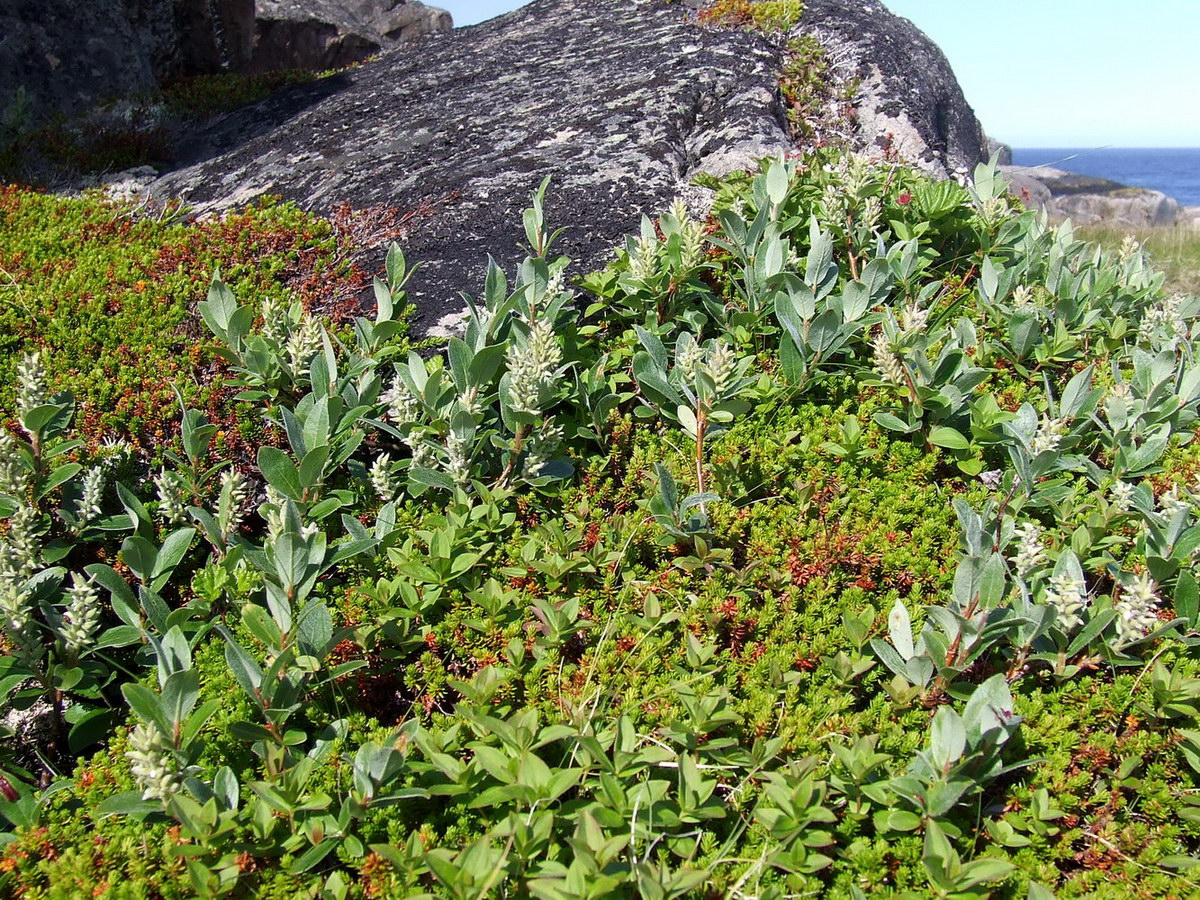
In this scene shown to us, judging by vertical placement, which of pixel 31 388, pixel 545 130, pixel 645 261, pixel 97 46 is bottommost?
pixel 31 388

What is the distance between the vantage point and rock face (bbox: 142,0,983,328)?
5.54 m

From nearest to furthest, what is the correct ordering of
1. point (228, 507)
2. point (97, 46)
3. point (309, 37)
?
1. point (228, 507)
2. point (97, 46)
3. point (309, 37)

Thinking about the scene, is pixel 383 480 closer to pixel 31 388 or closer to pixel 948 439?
pixel 31 388

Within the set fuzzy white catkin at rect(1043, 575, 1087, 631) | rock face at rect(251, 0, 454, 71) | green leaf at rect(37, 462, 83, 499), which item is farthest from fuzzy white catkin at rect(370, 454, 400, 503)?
rock face at rect(251, 0, 454, 71)

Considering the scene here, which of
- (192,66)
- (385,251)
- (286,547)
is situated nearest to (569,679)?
(286,547)

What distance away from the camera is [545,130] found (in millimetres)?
6723

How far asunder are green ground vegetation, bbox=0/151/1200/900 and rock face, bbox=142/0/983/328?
42.1 inches

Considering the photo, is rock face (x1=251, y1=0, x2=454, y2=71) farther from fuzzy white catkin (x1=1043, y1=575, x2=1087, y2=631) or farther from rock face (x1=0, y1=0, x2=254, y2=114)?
fuzzy white catkin (x1=1043, y1=575, x2=1087, y2=631)

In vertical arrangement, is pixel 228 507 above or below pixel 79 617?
above

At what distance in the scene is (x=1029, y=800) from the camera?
8.21ft

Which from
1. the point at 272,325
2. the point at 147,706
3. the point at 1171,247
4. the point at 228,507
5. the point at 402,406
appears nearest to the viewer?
the point at 147,706

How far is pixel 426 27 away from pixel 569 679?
71.1 ft

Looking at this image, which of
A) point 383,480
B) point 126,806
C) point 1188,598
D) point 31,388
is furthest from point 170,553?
point 1188,598

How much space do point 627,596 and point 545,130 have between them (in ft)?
15.9
